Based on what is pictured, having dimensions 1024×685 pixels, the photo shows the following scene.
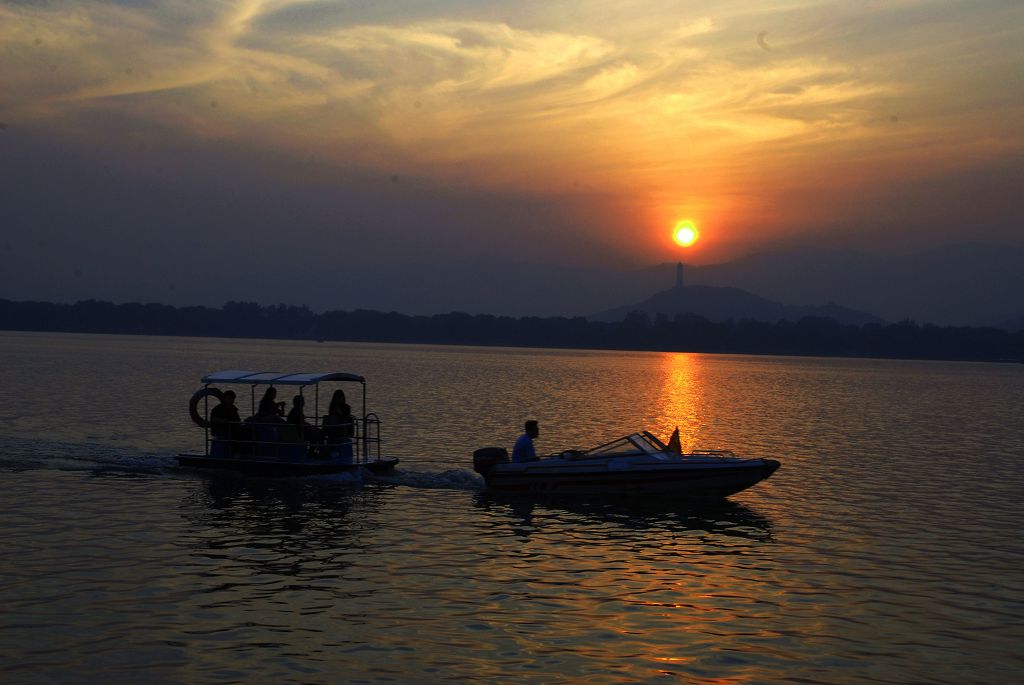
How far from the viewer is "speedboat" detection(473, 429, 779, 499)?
28.7m

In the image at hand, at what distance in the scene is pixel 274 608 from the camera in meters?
16.6

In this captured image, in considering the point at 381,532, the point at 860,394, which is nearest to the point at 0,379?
the point at 381,532

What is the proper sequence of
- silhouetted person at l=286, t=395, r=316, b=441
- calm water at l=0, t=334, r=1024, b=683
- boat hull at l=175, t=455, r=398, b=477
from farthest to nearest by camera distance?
silhouetted person at l=286, t=395, r=316, b=441 < boat hull at l=175, t=455, r=398, b=477 < calm water at l=0, t=334, r=1024, b=683

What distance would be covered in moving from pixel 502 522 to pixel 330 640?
36.1 ft

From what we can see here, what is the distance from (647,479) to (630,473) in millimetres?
519

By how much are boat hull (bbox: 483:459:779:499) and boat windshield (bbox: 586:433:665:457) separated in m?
0.75

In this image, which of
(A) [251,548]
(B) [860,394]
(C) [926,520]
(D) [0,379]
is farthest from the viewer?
(B) [860,394]

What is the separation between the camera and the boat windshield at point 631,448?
29438 mm

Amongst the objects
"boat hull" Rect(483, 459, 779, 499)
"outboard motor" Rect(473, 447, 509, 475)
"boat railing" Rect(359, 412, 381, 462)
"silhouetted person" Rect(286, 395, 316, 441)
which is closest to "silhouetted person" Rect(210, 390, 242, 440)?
"silhouetted person" Rect(286, 395, 316, 441)

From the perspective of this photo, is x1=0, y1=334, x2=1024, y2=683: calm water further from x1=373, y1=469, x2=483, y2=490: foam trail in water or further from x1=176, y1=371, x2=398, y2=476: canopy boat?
x1=176, y1=371, x2=398, y2=476: canopy boat

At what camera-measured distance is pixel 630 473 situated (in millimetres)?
28750

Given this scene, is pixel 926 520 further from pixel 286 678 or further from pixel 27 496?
pixel 27 496

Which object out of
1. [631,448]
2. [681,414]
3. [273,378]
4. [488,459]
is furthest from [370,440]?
[681,414]

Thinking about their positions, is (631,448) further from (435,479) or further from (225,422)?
(225,422)
